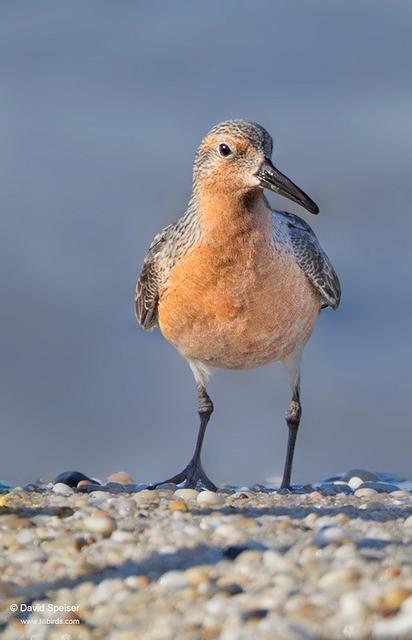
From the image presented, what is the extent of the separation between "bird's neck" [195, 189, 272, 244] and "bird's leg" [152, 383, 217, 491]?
190cm

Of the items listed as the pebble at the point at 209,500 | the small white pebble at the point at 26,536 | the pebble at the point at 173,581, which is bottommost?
the pebble at the point at 173,581

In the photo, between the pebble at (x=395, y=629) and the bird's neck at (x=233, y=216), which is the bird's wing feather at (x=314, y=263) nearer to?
the bird's neck at (x=233, y=216)

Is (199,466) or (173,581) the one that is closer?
(173,581)

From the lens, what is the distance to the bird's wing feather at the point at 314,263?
10727mm

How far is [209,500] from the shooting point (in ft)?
27.5

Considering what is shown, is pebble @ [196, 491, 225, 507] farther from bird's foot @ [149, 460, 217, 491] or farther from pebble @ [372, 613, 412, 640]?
pebble @ [372, 613, 412, 640]

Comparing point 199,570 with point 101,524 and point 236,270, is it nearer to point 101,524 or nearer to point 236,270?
point 101,524

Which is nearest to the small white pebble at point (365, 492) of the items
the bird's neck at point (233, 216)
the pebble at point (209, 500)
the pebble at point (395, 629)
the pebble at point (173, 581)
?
the pebble at point (209, 500)

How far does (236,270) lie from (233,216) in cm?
41

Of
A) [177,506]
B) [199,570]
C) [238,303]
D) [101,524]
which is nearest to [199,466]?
[238,303]

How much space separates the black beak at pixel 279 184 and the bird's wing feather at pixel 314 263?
0.94 metres

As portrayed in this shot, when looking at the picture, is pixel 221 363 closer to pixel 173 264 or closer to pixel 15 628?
pixel 173 264

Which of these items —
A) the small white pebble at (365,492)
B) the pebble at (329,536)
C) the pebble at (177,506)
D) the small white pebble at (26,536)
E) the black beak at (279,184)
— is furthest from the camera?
the black beak at (279,184)

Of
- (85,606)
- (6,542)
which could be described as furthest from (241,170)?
(85,606)
